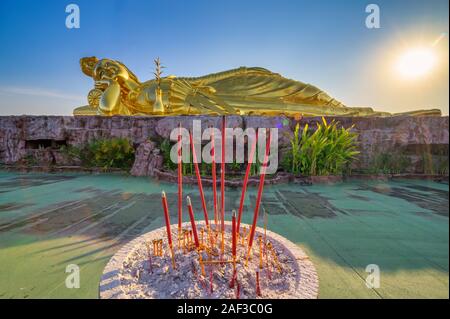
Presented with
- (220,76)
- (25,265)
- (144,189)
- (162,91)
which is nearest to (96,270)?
(25,265)

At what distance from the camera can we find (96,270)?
4.40ft

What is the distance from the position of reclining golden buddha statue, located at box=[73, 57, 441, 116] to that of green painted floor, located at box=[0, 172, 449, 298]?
3306 mm

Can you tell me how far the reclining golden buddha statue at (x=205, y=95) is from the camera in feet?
20.4

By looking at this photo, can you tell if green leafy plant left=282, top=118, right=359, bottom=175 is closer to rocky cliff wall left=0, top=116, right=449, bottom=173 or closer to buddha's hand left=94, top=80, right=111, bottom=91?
rocky cliff wall left=0, top=116, right=449, bottom=173

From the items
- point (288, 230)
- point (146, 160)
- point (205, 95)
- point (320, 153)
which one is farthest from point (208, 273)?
point (205, 95)

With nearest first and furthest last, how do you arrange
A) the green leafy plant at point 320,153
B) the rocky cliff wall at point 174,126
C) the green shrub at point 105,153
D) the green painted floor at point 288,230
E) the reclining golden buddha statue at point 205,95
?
the green painted floor at point 288,230 < the green leafy plant at point 320,153 < the rocky cliff wall at point 174,126 < the green shrub at point 105,153 < the reclining golden buddha statue at point 205,95

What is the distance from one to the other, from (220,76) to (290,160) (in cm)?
439

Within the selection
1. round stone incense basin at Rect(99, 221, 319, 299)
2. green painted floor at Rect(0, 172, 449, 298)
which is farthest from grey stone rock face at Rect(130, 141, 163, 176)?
round stone incense basin at Rect(99, 221, 319, 299)

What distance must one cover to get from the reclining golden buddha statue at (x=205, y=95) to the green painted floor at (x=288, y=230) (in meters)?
3.31

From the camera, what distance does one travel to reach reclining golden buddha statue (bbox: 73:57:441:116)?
6227 mm

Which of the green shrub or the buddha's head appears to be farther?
the buddha's head

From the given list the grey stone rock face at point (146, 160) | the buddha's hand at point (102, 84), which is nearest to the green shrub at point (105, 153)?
the grey stone rock face at point (146, 160)

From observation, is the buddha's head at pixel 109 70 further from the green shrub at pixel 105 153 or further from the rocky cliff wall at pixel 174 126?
the green shrub at pixel 105 153

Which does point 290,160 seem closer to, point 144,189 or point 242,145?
point 242,145
